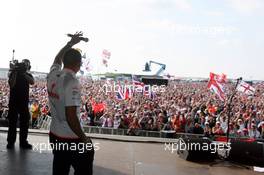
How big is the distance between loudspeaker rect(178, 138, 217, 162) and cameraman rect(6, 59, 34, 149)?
2.90m

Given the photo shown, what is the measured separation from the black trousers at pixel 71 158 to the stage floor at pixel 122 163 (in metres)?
1.88

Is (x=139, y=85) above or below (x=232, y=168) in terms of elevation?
above

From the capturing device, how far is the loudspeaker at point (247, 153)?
7793 mm

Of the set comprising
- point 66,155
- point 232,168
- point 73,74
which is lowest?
Answer: point 232,168

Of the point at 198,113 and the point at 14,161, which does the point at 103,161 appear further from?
the point at 198,113

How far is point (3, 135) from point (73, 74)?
5.75m

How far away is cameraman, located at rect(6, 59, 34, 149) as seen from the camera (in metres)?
6.99

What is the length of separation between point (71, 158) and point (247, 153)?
4681mm

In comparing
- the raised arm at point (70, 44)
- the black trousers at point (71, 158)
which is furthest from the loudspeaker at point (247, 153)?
the black trousers at point (71, 158)

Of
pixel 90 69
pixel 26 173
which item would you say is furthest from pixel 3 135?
pixel 90 69

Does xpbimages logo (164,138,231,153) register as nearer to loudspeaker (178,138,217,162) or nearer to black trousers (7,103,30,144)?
loudspeaker (178,138,217,162)

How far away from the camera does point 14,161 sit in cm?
642

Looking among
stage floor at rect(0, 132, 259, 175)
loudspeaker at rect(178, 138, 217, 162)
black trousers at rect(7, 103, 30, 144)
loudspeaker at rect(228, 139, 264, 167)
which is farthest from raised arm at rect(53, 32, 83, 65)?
loudspeaker at rect(228, 139, 264, 167)

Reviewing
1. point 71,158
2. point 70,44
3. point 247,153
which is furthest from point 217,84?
point 71,158
